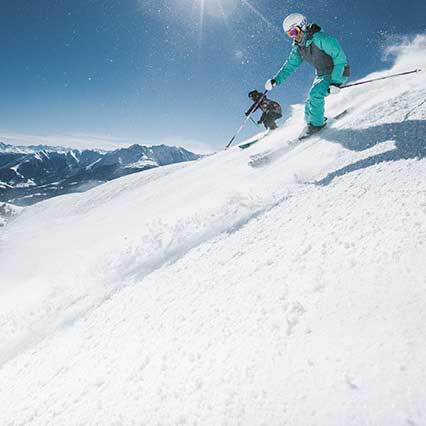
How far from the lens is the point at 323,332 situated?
2.15 metres

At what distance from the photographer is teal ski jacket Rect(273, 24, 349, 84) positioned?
23.9ft

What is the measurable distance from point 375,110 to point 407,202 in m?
4.71

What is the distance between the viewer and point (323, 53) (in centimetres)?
747

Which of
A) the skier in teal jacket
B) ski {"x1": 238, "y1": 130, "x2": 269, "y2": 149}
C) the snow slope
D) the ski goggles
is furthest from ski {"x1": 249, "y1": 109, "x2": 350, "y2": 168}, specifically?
ski {"x1": 238, "y1": 130, "x2": 269, "y2": 149}

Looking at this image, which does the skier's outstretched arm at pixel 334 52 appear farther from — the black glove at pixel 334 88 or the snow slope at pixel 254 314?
the snow slope at pixel 254 314

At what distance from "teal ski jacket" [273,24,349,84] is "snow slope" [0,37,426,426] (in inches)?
95.8

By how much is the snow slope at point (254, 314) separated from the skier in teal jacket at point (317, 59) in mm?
2308

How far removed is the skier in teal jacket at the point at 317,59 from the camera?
24.0 ft

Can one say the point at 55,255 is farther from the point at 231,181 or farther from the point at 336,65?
the point at 336,65

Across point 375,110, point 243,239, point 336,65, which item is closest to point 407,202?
point 243,239

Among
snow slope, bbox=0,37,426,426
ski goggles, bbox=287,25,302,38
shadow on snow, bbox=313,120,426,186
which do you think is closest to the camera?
snow slope, bbox=0,37,426,426

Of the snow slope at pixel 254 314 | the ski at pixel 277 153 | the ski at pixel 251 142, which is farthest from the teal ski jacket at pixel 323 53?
the ski at pixel 251 142

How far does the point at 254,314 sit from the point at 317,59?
282 inches

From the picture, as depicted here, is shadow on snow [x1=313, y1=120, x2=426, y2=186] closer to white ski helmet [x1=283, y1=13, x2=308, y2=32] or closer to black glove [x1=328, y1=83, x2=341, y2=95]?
black glove [x1=328, y1=83, x2=341, y2=95]
